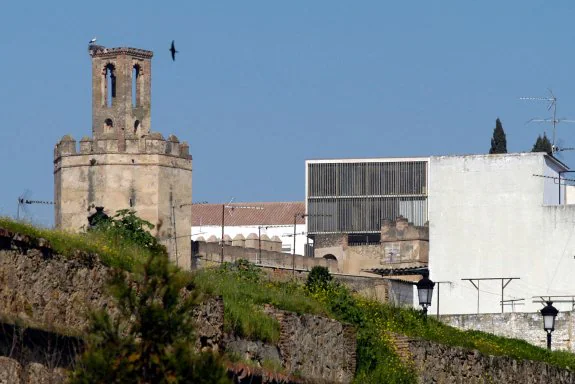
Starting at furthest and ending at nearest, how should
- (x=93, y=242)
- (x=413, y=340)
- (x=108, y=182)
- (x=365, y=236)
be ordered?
(x=365, y=236)
(x=108, y=182)
(x=413, y=340)
(x=93, y=242)

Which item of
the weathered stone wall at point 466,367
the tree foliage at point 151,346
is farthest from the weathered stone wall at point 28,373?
the weathered stone wall at point 466,367

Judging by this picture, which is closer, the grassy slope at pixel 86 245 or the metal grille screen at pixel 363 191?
the grassy slope at pixel 86 245

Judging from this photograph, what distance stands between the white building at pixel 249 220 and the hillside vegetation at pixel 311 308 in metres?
71.0

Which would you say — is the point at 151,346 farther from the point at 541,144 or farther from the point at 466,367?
the point at 541,144

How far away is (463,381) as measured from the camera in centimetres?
2475

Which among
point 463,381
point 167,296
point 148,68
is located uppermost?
point 148,68

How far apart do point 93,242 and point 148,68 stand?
66.9 m

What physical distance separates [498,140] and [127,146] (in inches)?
666

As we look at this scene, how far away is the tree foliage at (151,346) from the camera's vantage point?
10586 millimetres

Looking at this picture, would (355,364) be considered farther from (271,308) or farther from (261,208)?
(261,208)

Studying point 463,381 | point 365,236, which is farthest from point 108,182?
point 463,381

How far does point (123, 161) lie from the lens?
79875mm

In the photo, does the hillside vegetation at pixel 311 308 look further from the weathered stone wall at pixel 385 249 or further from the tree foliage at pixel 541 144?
the tree foliage at pixel 541 144

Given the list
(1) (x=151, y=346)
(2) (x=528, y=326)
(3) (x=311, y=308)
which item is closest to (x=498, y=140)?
(2) (x=528, y=326)
